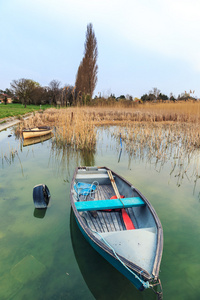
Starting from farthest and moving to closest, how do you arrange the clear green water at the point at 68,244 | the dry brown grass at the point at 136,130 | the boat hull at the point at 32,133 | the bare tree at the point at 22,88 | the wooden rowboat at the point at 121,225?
the bare tree at the point at 22,88
the boat hull at the point at 32,133
the dry brown grass at the point at 136,130
the clear green water at the point at 68,244
the wooden rowboat at the point at 121,225

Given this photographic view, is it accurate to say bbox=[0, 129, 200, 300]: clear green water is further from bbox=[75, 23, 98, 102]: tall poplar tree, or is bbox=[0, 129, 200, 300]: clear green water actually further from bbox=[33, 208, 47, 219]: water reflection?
bbox=[75, 23, 98, 102]: tall poplar tree

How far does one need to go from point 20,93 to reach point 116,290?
124 feet

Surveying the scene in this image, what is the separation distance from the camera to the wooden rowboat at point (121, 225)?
5.50 feet

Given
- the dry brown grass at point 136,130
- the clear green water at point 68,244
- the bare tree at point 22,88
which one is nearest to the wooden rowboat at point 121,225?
the clear green water at point 68,244

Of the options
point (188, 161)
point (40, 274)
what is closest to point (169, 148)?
point (188, 161)

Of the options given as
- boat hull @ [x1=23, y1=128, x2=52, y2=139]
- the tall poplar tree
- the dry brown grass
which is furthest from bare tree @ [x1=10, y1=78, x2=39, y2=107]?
boat hull @ [x1=23, y1=128, x2=52, y2=139]

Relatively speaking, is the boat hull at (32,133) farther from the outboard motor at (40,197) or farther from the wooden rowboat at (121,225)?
the outboard motor at (40,197)

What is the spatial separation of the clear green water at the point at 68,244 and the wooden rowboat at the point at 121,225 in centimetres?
30

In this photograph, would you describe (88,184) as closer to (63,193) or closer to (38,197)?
(63,193)

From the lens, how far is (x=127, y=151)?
709 cm

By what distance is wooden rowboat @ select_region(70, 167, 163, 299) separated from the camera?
5.50ft

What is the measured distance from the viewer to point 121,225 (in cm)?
273

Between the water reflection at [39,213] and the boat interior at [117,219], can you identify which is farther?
the water reflection at [39,213]

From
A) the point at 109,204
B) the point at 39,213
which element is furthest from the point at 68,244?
the point at 39,213
